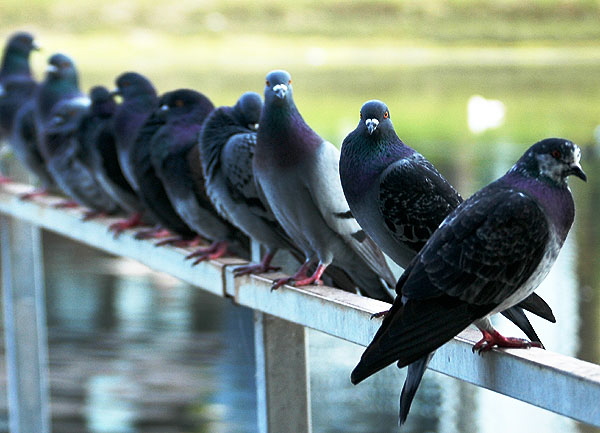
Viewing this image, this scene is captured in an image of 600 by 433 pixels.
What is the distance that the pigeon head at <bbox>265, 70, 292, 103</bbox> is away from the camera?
10.0 feet

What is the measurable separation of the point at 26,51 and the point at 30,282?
2850 mm

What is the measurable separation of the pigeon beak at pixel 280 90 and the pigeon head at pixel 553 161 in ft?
3.43

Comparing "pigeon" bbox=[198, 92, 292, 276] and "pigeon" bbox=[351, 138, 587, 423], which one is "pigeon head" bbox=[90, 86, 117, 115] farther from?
"pigeon" bbox=[351, 138, 587, 423]

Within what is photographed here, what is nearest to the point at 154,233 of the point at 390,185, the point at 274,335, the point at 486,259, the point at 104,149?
the point at 104,149

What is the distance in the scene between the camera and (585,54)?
134ft

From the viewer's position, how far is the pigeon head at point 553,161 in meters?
2.11

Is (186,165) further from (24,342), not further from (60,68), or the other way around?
(60,68)

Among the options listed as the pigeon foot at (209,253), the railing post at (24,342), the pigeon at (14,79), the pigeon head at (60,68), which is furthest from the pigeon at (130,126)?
the pigeon at (14,79)

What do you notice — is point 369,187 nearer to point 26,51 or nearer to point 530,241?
point 530,241

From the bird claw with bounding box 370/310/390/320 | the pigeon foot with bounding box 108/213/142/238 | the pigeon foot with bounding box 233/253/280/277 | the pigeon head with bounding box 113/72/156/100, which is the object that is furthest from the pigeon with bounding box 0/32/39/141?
the bird claw with bounding box 370/310/390/320

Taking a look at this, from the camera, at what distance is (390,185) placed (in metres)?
2.55

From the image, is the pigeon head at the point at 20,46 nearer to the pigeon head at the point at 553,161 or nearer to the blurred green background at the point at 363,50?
the pigeon head at the point at 553,161

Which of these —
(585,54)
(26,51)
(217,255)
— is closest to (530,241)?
(217,255)

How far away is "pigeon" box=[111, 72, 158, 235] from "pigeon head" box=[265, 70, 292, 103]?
132cm
